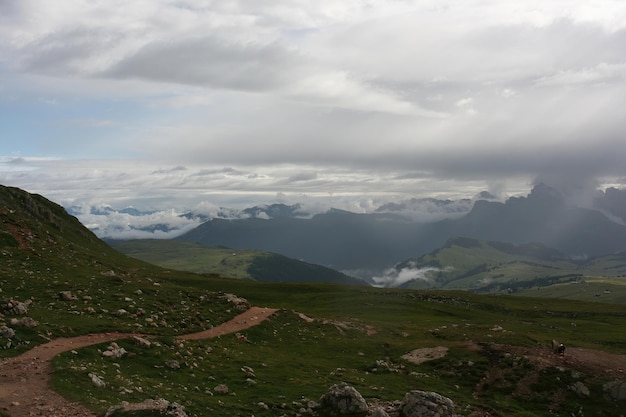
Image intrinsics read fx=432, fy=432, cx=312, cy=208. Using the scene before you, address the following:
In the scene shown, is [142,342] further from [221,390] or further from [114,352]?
[221,390]

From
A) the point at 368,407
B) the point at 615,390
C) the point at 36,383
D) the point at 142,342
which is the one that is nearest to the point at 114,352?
the point at 142,342

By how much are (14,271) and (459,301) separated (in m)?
123

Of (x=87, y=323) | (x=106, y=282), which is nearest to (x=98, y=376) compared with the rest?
(x=87, y=323)

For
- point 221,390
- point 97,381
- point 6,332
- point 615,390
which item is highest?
point 6,332

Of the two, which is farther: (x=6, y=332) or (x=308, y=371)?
(x=308, y=371)

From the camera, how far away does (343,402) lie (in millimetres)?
28203

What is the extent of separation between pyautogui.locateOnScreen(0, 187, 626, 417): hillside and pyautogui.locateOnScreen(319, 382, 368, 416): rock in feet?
2.17

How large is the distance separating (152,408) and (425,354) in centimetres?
3843

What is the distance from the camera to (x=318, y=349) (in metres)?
51.5

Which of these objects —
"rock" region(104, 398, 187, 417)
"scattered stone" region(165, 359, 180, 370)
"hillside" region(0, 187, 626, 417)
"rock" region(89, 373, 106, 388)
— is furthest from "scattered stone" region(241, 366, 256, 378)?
"rock" region(104, 398, 187, 417)

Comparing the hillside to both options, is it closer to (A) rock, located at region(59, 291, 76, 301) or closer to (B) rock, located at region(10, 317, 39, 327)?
(B) rock, located at region(10, 317, 39, 327)

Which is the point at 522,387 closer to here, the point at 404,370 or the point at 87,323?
the point at 404,370

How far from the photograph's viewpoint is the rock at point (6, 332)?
2945 cm

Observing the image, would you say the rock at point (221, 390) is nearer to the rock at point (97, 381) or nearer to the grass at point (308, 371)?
the grass at point (308, 371)
